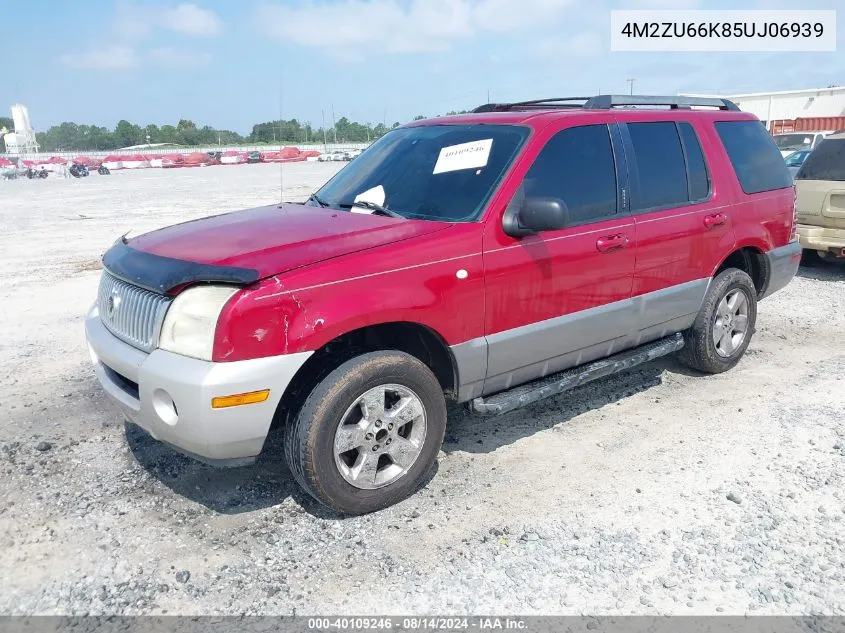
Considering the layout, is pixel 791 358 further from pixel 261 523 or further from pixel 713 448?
pixel 261 523

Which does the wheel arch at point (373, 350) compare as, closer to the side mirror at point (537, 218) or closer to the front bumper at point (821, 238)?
the side mirror at point (537, 218)

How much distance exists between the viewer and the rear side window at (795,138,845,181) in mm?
8195

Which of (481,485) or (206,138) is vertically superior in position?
(206,138)

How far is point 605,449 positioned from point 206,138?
95.4 meters

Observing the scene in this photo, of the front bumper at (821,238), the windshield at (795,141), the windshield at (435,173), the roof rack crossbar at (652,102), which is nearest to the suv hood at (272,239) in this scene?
the windshield at (435,173)

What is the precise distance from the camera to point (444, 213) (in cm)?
370

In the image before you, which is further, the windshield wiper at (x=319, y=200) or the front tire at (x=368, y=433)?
the windshield wiper at (x=319, y=200)

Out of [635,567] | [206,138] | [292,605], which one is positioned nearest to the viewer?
[292,605]

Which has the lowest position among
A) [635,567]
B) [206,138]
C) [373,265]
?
[635,567]

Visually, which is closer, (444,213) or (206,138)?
(444,213)

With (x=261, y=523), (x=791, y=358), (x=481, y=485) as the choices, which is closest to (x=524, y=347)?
(x=481, y=485)

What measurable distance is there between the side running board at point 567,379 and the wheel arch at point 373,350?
0.25m

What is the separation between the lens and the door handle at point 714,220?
4746 millimetres

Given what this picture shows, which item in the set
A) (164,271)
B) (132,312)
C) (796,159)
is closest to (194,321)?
(164,271)
